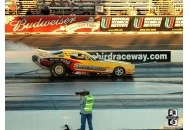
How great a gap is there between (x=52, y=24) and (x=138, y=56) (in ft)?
7.89

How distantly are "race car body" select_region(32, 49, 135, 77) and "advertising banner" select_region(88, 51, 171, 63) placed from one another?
0.11 meters

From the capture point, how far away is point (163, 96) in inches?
524

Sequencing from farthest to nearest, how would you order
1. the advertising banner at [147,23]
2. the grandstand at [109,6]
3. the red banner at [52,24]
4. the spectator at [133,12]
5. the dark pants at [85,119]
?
the spectator at [133,12], the advertising banner at [147,23], the grandstand at [109,6], the red banner at [52,24], the dark pants at [85,119]

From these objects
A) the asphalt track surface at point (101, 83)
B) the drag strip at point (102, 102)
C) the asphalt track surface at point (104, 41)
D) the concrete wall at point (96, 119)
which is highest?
the asphalt track surface at point (104, 41)

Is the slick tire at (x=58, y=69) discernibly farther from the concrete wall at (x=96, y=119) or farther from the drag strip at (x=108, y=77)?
the concrete wall at (x=96, y=119)

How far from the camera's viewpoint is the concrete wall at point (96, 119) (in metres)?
12.9

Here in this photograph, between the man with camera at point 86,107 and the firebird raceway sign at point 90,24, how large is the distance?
184 centimetres

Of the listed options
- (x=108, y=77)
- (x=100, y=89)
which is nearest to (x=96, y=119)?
(x=100, y=89)

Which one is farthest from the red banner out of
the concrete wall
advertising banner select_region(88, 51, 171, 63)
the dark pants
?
the dark pants

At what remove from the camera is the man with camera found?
12.6m

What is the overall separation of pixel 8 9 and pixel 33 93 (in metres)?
2.26

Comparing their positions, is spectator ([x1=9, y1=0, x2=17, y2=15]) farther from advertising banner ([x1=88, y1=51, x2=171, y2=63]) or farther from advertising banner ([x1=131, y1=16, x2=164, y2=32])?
advertising banner ([x1=131, y1=16, x2=164, y2=32])

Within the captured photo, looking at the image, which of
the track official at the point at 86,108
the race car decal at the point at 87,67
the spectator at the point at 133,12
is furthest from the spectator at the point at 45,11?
the track official at the point at 86,108
